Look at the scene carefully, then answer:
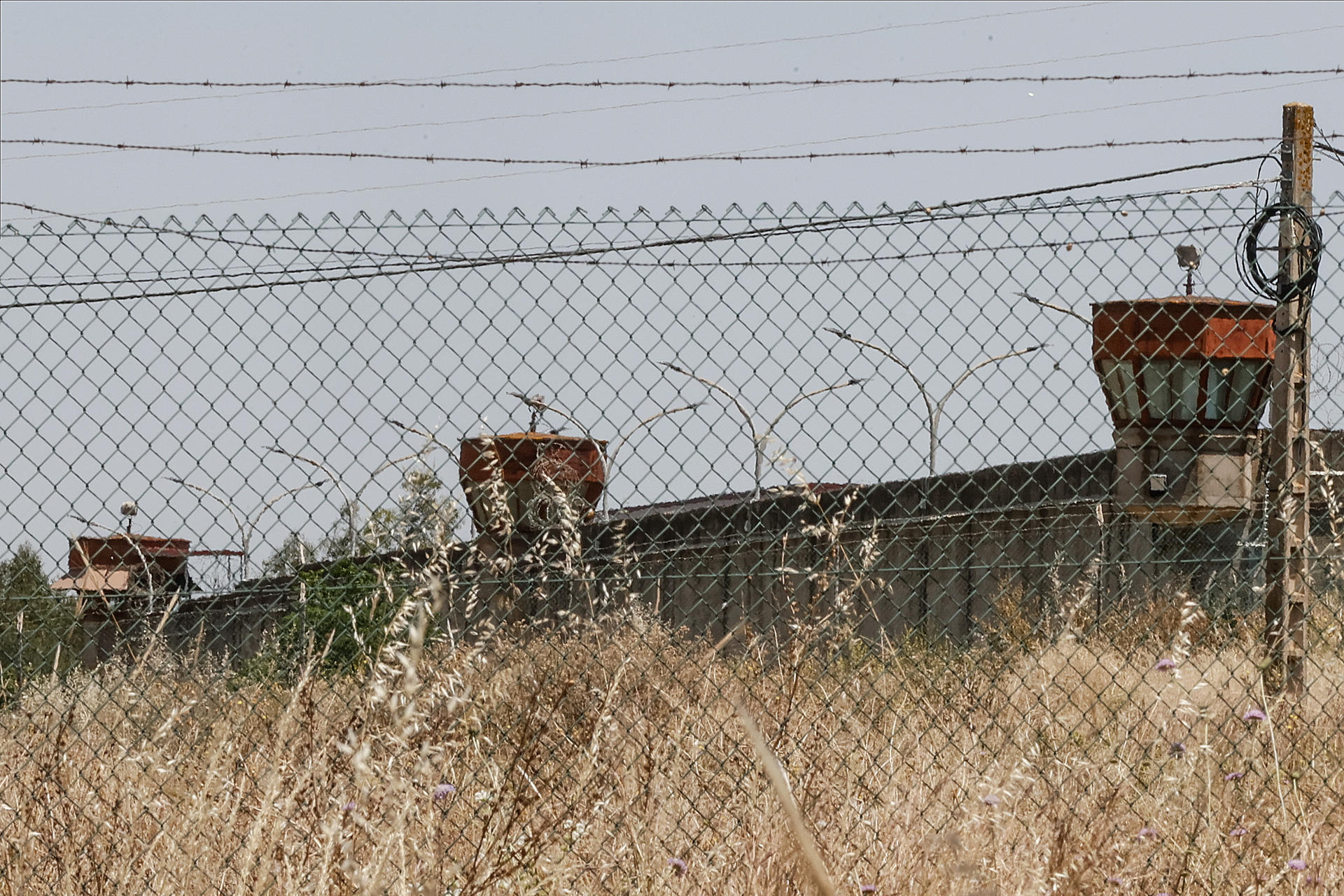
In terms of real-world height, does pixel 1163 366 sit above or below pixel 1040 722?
above

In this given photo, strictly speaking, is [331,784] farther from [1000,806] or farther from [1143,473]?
[1143,473]

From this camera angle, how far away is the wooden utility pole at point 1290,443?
4480mm

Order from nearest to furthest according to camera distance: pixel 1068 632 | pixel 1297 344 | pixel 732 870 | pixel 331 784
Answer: pixel 732 870, pixel 331 784, pixel 1297 344, pixel 1068 632

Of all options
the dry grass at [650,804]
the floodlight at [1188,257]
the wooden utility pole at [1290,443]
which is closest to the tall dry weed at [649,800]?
the dry grass at [650,804]

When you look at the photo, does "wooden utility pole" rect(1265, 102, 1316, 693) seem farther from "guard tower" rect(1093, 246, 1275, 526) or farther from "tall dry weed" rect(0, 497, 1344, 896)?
"guard tower" rect(1093, 246, 1275, 526)

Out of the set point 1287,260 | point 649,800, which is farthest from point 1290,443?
point 649,800

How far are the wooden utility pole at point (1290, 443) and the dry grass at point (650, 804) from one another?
41 cm

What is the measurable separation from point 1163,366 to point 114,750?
444cm

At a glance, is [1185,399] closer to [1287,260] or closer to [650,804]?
[1287,260]

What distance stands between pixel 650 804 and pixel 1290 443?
2.90 m

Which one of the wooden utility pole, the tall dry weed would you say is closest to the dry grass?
the tall dry weed

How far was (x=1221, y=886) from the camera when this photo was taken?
9.95ft

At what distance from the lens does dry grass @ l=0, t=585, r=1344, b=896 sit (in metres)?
2.74

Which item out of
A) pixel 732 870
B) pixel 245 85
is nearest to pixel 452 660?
pixel 732 870
